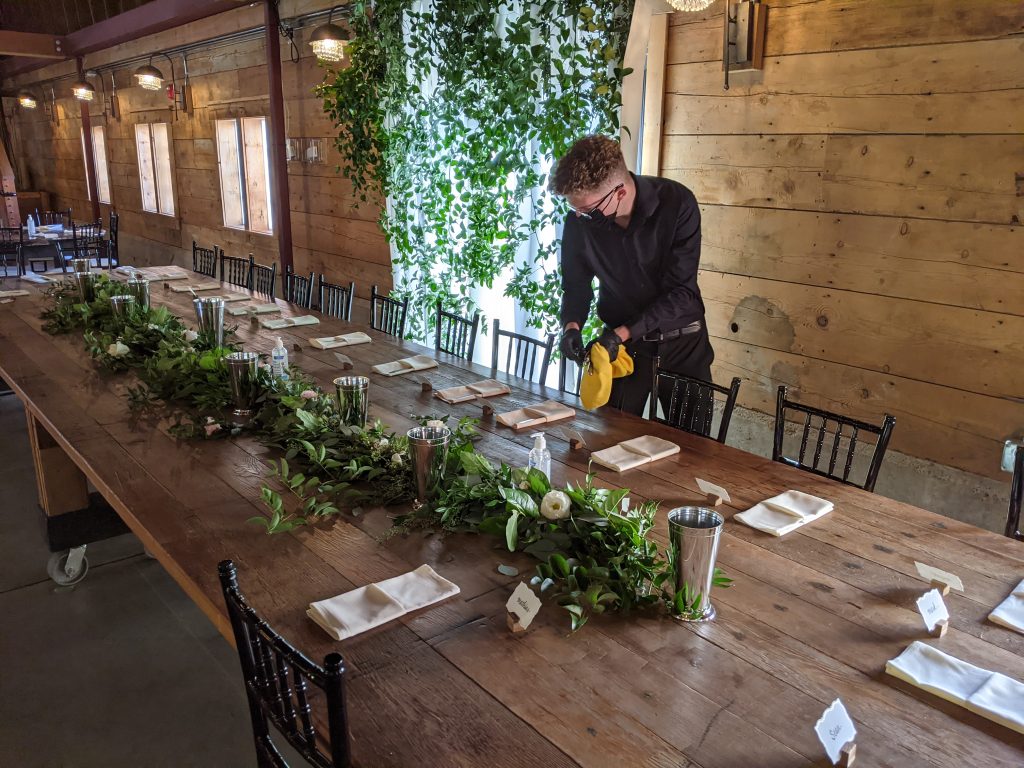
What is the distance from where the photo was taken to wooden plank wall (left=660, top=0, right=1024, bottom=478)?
2420mm

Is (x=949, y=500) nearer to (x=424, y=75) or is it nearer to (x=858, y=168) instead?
(x=858, y=168)

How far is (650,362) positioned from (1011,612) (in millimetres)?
1563

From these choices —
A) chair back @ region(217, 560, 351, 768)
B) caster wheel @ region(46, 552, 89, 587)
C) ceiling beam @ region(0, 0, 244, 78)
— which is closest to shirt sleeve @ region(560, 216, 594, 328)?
chair back @ region(217, 560, 351, 768)

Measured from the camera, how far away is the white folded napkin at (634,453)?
1.97m

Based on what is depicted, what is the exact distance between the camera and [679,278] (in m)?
2.66

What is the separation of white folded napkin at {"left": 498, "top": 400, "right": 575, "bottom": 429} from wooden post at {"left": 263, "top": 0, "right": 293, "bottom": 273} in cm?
357

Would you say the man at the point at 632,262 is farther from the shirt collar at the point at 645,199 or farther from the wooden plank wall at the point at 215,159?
the wooden plank wall at the point at 215,159

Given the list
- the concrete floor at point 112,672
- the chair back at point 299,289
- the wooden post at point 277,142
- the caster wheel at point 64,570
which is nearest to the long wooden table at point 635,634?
the concrete floor at point 112,672

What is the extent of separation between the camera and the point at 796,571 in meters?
1.47

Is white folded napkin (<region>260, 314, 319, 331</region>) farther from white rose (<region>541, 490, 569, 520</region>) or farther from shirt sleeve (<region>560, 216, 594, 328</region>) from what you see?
white rose (<region>541, 490, 569, 520</region>)

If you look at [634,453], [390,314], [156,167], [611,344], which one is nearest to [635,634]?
[634,453]

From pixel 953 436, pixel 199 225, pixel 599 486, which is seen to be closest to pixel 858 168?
pixel 953 436

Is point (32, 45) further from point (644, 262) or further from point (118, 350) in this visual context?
point (644, 262)

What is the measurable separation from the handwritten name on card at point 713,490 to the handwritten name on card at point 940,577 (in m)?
0.44
